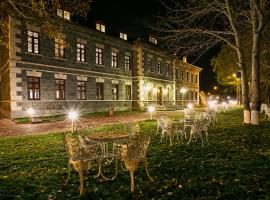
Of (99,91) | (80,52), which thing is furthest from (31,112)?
(99,91)

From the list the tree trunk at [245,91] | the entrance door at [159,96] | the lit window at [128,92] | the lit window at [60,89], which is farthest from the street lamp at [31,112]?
the entrance door at [159,96]

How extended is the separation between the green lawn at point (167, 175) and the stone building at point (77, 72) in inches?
234

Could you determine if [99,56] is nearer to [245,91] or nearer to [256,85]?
[245,91]

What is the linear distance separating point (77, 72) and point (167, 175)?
64.4 ft

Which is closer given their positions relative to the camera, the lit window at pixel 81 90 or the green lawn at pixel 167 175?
the green lawn at pixel 167 175

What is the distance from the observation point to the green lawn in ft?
16.2

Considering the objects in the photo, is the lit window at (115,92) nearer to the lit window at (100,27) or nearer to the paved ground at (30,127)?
the lit window at (100,27)

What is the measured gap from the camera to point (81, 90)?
24797 mm

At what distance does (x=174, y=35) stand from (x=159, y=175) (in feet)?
37.3

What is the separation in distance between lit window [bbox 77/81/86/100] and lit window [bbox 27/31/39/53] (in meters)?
5.28

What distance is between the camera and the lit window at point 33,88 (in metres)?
19.8

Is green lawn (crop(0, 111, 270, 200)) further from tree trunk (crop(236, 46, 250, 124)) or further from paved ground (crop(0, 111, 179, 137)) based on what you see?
tree trunk (crop(236, 46, 250, 124))

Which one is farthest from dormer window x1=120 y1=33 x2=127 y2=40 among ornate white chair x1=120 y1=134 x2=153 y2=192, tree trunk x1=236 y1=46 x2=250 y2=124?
ornate white chair x1=120 y1=134 x2=153 y2=192

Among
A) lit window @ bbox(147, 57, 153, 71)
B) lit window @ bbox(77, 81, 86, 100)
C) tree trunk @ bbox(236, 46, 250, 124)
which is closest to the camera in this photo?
tree trunk @ bbox(236, 46, 250, 124)
